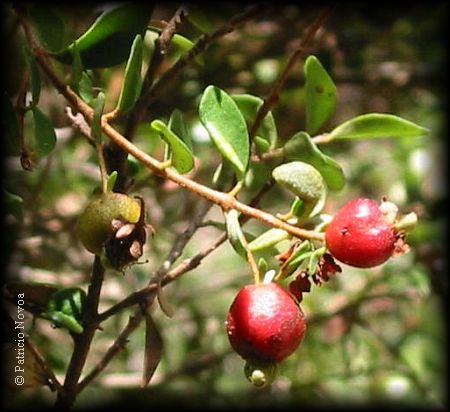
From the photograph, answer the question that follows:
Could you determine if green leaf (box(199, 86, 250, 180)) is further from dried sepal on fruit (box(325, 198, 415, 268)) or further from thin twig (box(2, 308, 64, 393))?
thin twig (box(2, 308, 64, 393))

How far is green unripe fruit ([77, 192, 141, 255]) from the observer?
789mm

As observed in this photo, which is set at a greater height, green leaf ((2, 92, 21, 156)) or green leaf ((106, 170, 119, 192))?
green leaf ((2, 92, 21, 156))

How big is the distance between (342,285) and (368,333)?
0.15m

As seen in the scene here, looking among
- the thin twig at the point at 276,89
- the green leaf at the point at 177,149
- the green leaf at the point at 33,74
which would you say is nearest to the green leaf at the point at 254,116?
the thin twig at the point at 276,89

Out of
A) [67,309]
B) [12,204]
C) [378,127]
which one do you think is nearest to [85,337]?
[67,309]

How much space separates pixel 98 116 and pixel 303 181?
0.20 m

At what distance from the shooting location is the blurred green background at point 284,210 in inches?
59.7

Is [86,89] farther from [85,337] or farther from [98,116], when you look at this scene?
[85,337]

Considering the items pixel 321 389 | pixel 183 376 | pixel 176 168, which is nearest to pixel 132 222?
pixel 176 168

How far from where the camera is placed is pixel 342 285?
1.83 meters

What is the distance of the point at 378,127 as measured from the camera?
936 millimetres

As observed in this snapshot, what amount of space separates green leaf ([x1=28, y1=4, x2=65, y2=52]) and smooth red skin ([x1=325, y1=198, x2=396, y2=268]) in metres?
0.33

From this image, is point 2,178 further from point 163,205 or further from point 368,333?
point 368,333

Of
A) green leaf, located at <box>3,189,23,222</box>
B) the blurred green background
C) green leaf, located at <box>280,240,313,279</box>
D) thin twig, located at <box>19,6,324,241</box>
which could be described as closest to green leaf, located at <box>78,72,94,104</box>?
thin twig, located at <box>19,6,324,241</box>
